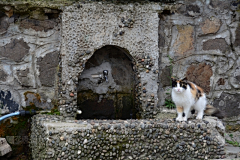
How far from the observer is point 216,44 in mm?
4613

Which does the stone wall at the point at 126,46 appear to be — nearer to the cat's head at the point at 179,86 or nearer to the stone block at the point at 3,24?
the stone block at the point at 3,24

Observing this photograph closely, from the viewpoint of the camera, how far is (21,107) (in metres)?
4.21

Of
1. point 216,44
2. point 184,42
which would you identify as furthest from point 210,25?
point 184,42

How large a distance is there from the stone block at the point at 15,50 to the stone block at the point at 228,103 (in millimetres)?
2696

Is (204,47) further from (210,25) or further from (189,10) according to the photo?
(189,10)

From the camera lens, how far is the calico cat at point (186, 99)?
3678 millimetres

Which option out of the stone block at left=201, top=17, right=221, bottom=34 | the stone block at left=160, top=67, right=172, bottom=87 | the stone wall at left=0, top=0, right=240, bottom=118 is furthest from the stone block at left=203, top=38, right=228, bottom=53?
the stone block at left=160, top=67, right=172, bottom=87

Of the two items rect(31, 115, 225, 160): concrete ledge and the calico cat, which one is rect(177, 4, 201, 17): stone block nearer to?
the calico cat

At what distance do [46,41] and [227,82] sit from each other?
256 cm

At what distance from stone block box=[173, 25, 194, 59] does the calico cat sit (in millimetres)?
785

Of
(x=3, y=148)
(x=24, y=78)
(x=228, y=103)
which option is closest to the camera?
(x=3, y=148)

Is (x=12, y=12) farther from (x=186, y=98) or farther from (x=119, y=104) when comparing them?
(x=186, y=98)

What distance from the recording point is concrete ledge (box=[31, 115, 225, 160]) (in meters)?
3.36

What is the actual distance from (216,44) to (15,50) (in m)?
2.69
